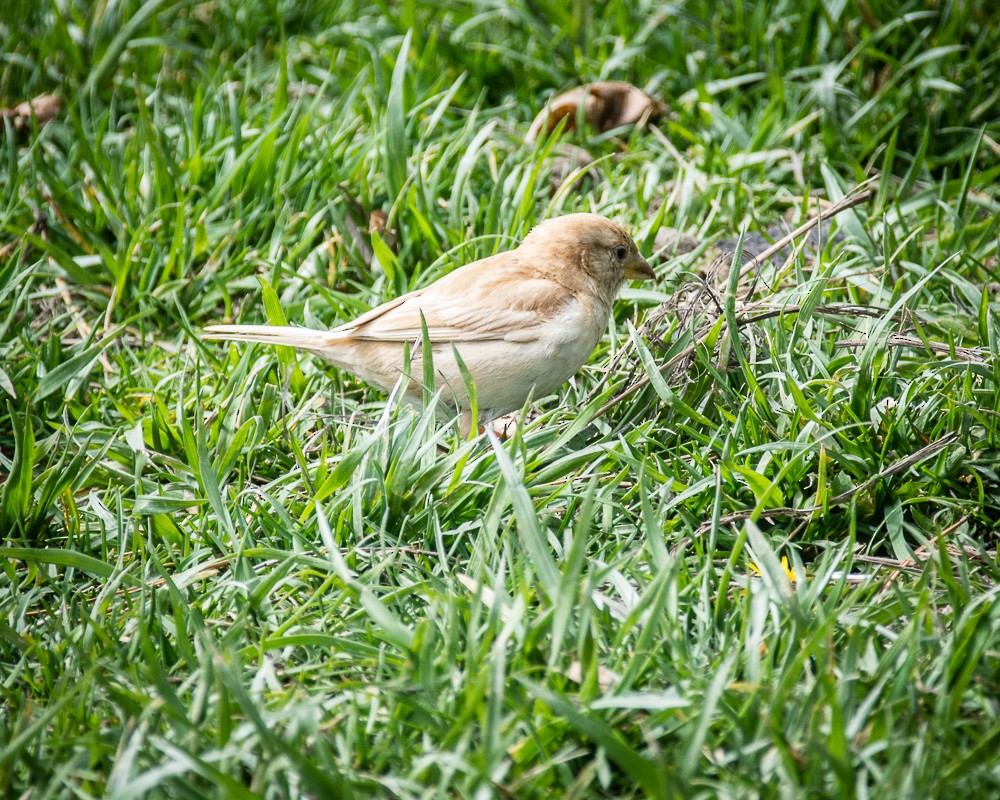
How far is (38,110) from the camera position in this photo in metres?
5.43

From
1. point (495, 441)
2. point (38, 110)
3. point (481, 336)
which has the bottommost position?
point (481, 336)

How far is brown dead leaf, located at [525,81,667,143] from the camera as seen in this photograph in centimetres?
525

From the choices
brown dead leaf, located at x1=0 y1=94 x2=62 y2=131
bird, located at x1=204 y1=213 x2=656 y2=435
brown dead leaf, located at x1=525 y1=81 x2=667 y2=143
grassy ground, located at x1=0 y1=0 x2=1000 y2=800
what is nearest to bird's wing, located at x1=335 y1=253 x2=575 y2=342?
bird, located at x1=204 y1=213 x2=656 y2=435

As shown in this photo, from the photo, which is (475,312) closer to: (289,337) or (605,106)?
(289,337)

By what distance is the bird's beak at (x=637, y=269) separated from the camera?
12.8ft

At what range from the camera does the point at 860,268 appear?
13.8ft

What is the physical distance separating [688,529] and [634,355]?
1.00 m

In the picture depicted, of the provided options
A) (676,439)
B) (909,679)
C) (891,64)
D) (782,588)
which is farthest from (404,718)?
(891,64)

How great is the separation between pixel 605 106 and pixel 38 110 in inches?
115

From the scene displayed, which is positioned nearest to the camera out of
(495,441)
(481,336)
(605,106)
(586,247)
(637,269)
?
(495,441)

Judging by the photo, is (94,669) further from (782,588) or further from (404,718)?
(782,588)

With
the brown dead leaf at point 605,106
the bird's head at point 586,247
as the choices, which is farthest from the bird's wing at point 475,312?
the brown dead leaf at point 605,106

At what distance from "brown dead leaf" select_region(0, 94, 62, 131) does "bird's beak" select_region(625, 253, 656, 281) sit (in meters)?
3.30

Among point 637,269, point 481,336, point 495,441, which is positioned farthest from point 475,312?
point 495,441
